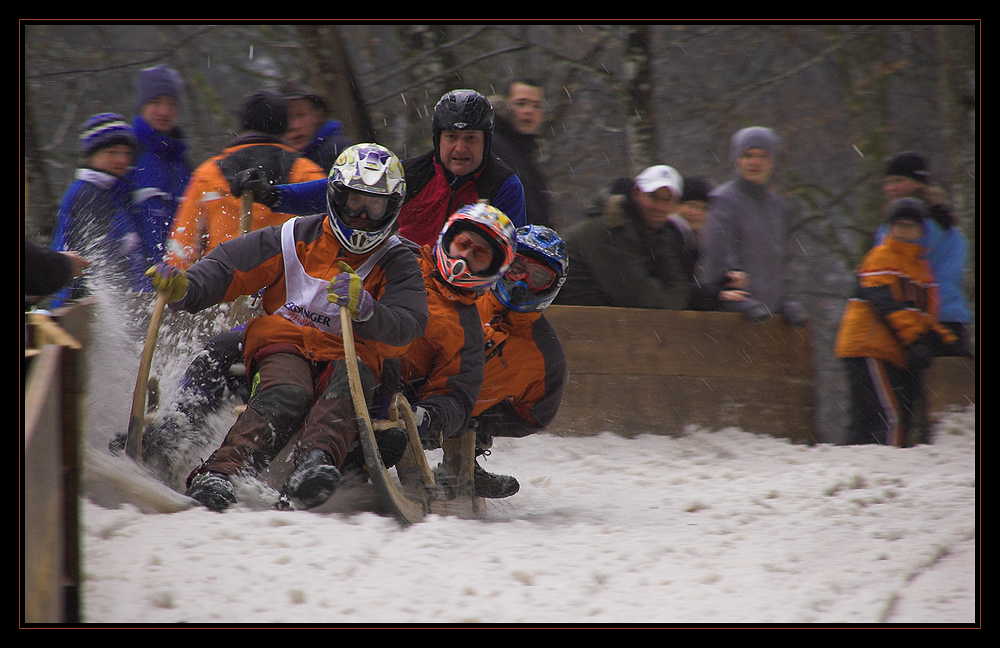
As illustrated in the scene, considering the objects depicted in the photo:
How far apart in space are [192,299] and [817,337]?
9.75 metres

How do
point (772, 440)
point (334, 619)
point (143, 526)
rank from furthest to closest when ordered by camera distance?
point (772, 440) < point (143, 526) < point (334, 619)

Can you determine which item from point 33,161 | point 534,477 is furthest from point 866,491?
point 33,161

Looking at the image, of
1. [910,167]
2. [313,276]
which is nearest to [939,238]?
[910,167]

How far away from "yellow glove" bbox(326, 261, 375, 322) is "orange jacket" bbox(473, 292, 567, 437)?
3.28ft

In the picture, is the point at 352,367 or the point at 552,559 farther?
the point at 352,367

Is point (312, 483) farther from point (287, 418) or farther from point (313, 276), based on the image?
point (313, 276)

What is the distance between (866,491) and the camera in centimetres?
534

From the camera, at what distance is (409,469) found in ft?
14.5

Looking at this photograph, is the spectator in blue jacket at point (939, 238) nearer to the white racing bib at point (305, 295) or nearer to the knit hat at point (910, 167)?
the knit hat at point (910, 167)

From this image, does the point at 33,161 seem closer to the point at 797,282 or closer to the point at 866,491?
the point at 866,491

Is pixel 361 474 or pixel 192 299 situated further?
pixel 361 474

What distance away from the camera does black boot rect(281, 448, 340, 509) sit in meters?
3.75

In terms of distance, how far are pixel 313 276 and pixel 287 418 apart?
62 cm

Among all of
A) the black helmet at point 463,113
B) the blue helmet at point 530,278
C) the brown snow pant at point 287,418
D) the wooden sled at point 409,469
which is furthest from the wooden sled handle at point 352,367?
the black helmet at point 463,113
